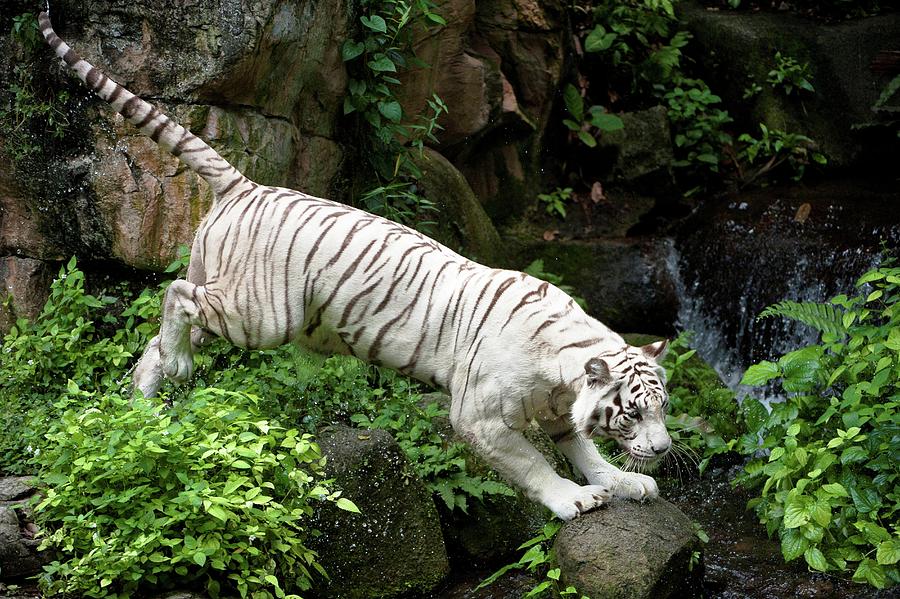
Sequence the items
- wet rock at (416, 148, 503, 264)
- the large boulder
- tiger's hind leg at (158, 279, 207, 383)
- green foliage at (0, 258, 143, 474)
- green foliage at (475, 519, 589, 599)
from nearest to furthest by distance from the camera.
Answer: green foliage at (475, 519, 589, 599) < tiger's hind leg at (158, 279, 207, 383) < green foliage at (0, 258, 143, 474) < the large boulder < wet rock at (416, 148, 503, 264)

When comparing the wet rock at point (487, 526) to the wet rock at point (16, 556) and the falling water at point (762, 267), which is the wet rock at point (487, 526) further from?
the falling water at point (762, 267)

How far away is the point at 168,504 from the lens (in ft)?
Answer: 12.4

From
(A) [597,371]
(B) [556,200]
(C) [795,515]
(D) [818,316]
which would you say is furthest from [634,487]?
(B) [556,200]

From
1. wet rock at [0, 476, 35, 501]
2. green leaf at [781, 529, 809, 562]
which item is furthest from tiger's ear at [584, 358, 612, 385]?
wet rock at [0, 476, 35, 501]

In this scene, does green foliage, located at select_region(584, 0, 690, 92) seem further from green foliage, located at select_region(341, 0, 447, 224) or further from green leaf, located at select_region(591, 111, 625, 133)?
green foliage, located at select_region(341, 0, 447, 224)

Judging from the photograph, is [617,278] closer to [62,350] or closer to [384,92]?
[384,92]

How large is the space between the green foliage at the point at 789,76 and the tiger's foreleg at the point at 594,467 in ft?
20.0

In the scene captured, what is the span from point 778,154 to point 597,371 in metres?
6.10

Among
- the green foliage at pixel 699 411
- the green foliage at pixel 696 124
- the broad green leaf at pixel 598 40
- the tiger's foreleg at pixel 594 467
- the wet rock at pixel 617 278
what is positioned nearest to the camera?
the tiger's foreleg at pixel 594 467

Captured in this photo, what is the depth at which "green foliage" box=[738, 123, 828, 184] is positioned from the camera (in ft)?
29.9

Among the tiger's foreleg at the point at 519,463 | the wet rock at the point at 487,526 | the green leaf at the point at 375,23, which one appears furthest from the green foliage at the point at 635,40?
the tiger's foreleg at the point at 519,463

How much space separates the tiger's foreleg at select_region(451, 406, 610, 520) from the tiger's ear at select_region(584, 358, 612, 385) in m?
0.50

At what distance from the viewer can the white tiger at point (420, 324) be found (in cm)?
411

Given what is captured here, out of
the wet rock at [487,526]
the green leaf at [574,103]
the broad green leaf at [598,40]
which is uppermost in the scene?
the broad green leaf at [598,40]
